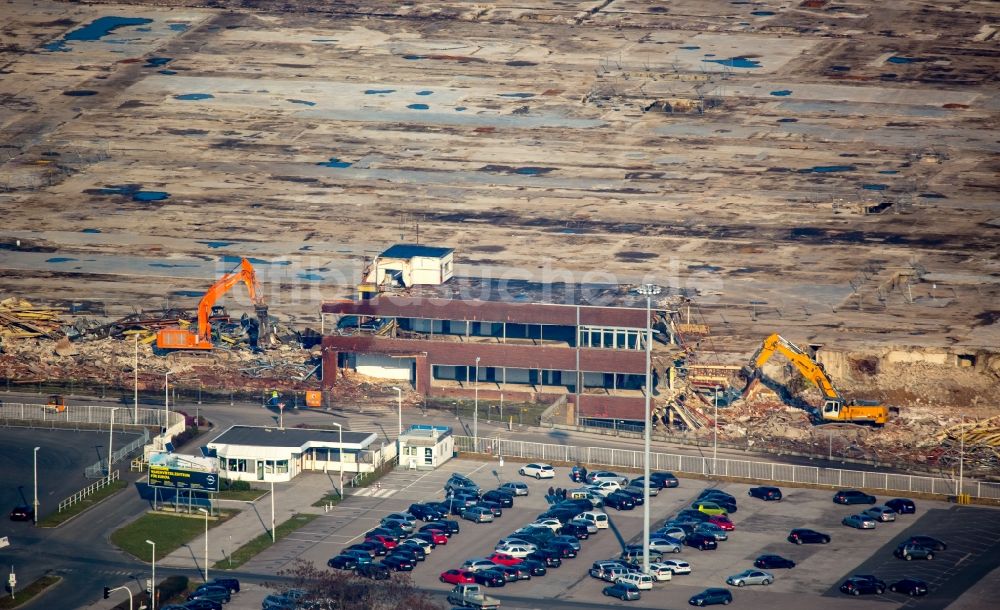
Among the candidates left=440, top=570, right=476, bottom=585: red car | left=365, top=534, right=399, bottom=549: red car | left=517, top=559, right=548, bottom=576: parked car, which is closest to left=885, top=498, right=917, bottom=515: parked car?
left=517, top=559, right=548, bottom=576: parked car

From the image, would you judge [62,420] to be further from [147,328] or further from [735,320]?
[735,320]

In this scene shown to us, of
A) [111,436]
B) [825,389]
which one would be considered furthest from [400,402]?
[825,389]

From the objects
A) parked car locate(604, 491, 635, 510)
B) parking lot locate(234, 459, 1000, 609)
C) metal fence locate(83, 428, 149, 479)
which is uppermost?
metal fence locate(83, 428, 149, 479)

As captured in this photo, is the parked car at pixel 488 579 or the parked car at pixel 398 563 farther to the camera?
the parked car at pixel 398 563

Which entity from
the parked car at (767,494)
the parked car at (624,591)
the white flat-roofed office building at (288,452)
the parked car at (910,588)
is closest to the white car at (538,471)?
the white flat-roofed office building at (288,452)

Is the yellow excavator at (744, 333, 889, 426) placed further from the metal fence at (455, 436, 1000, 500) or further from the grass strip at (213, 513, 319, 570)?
the grass strip at (213, 513, 319, 570)

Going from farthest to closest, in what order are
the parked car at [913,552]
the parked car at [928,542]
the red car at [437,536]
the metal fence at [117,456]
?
the metal fence at [117,456]
the parked car at [928,542]
the red car at [437,536]
the parked car at [913,552]

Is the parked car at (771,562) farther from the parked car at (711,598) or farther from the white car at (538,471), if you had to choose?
the white car at (538,471)
